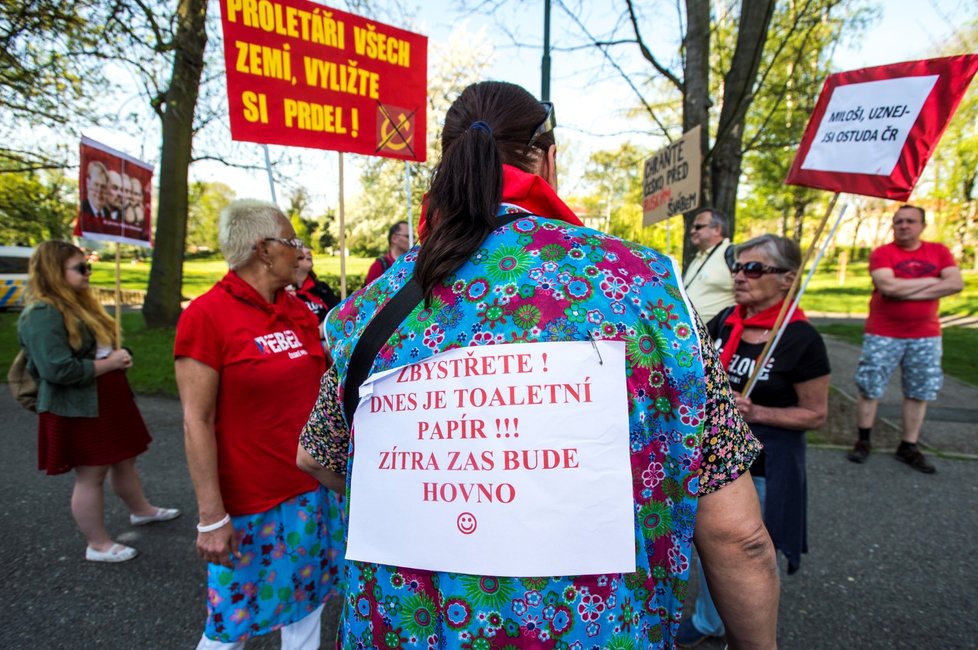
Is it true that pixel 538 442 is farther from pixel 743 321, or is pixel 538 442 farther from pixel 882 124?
pixel 882 124

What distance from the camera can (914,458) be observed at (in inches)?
179

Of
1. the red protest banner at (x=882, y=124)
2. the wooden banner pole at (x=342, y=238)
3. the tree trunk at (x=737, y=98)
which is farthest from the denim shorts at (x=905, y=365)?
the wooden banner pole at (x=342, y=238)

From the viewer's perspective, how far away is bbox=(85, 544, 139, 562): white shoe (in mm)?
3303

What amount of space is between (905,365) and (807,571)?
250 cm

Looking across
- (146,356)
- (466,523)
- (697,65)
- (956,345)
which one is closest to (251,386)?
(466,523)

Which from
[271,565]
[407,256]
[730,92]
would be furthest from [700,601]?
[730,92]

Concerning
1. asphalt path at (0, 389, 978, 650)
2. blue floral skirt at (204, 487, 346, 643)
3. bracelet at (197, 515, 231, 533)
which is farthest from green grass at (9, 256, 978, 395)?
bracelet at (197, 515, 231, 533)

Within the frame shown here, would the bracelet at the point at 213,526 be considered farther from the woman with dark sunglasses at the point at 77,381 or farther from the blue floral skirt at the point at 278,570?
the woman with dark sunglasses at the point at 77,381

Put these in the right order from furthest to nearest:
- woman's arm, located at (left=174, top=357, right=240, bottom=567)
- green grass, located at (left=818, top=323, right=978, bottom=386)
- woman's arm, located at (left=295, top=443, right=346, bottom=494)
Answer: green grass, located at (left=818, top=323, right=978, bottom=386)
woman's arm, located at (left=174, top=357, right=240, bottom=567)
woman's arm, located at (left=295, top=443, right=346, bottom=494)

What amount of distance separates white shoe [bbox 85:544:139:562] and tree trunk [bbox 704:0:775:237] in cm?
577

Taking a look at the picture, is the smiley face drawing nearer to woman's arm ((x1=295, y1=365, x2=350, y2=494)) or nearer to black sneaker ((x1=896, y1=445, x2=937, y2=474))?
woman's arm ((x1=295, y1=365, x2=350, y2=494))

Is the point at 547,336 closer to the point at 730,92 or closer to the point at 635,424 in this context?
the point at 635,424

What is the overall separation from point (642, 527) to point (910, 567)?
3.15 m

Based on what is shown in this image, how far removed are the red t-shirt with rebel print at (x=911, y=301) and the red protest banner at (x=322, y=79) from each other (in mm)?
3827
